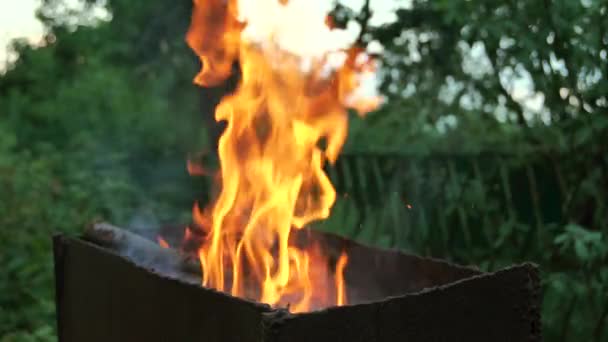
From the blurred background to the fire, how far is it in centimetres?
122

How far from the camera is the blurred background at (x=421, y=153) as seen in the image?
3.85 m

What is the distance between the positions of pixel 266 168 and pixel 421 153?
10.3ft

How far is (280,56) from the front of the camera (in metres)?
3.21

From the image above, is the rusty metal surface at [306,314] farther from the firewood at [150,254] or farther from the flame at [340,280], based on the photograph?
the firewood at [150,254]

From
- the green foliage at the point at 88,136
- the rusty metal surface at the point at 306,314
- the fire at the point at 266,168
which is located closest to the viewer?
the rusty metal surface at the point at 306,314

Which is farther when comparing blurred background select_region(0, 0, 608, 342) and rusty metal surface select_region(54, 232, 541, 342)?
blurred background select_region(0, 0, 608, 342)

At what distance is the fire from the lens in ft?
8.90

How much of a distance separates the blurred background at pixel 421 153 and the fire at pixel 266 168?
1.22 meters

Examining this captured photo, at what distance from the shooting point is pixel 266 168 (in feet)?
9.08

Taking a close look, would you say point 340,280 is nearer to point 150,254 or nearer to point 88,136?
point 150,254

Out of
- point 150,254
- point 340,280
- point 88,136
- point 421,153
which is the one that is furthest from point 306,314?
point 88,136

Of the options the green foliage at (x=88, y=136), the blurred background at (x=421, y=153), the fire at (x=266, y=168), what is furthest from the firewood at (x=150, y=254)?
the green foliage at (x=88, y=136)

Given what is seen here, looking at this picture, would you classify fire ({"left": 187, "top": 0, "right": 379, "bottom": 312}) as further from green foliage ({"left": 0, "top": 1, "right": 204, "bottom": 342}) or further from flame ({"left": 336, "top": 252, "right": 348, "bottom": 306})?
green foliage ({"left": 0, "top": 1, "right": 204, "bottom": 342})

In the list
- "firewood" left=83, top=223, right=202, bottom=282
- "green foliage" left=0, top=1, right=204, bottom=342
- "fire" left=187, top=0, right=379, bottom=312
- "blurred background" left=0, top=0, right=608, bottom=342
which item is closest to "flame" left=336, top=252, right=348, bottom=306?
"fire" left=187, top=0, right=379, bottom=312
